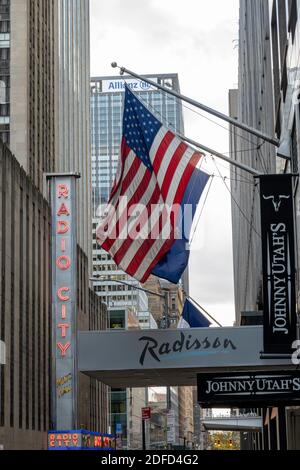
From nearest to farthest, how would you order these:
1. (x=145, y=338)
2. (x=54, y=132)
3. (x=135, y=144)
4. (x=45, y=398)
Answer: (x=135, y=144) → (x=145, y=338) → (x=45, y=398) → (x=54, y=132)

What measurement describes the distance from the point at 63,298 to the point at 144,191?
17.7 meters

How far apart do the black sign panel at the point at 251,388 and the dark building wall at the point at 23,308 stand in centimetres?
2248

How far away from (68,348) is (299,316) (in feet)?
47.0

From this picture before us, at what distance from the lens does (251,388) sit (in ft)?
70.9

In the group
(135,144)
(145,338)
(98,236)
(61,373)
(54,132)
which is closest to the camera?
(135,144)

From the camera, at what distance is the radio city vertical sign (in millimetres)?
36562

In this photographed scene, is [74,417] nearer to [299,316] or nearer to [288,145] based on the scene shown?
[299,316]

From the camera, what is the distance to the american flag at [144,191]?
2195 centimetres

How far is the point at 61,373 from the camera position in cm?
3634

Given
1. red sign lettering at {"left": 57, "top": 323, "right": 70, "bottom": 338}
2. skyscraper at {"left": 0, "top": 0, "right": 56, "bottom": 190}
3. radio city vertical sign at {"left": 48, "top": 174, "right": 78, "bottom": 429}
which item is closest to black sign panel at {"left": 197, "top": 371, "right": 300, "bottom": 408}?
radio city vertical sign at {"left": 48, "top": 174, "right": 78, "bottom": 429}

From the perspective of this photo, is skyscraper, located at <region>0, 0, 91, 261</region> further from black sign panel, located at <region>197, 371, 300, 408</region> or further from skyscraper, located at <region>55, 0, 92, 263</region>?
black sign panel, located at <region>197, 371, 300, 408</region>

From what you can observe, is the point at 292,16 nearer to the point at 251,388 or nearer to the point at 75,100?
the point at 251,388

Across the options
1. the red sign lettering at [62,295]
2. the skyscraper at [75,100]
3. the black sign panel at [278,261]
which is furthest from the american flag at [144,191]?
the skyscraper at [75,100]
